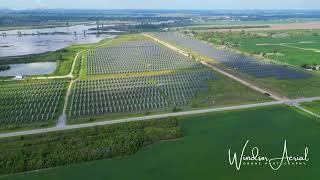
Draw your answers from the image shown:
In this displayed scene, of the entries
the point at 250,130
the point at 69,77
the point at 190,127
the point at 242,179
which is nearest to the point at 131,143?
the point at 190,127

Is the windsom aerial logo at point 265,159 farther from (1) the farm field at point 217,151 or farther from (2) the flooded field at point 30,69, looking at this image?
(2) the flooded field at point 30,69

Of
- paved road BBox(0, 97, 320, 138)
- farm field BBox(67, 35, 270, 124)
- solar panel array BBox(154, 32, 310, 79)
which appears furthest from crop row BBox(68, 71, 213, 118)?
solar panel array BBox(154, 32, 310, 79)

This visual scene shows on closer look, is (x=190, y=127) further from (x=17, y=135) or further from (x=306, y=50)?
(x=306, y=50)

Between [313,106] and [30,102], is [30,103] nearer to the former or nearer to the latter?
[30,102]

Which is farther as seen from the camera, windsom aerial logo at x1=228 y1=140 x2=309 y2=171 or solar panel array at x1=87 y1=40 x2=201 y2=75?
solar panel array at x1=87 y1=40 x2=201 y2=75

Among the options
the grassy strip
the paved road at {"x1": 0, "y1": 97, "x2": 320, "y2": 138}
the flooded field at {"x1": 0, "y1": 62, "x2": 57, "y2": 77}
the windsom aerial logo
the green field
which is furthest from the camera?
the green field

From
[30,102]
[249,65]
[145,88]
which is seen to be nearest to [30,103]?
[30,102]

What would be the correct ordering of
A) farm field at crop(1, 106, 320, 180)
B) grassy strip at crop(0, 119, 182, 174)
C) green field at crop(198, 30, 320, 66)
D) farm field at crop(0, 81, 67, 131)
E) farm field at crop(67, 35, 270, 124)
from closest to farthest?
farm field at crop(1, 106, 320, 180)
grassy strip at crop(0, 119, 182, 174)
farm field at crop(0, 81, 67, 131)
farm field at crop(67, 35, 270, 124)
green field at crop(198, 30, 320, 66)

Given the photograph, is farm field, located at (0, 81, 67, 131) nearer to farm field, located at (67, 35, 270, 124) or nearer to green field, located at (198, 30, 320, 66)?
farm field, located at (67, 35, 270, 124)
